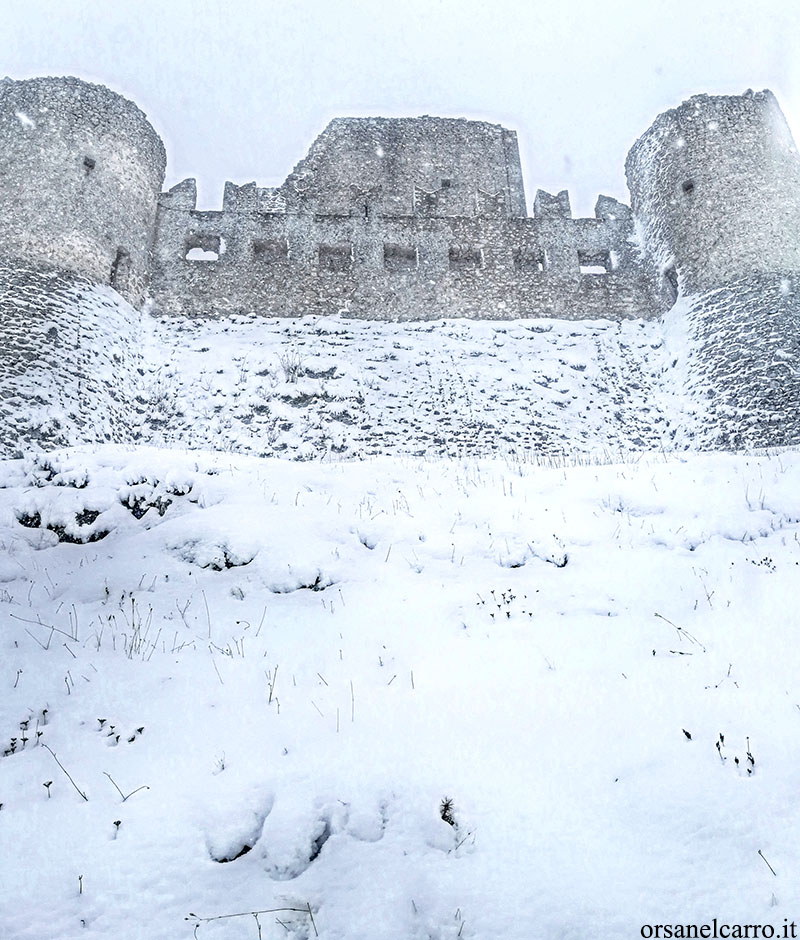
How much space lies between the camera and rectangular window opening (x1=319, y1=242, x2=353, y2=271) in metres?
17.8

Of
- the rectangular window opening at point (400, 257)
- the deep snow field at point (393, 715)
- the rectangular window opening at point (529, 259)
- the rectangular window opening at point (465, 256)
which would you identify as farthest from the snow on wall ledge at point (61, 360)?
the rectangular window opening at point (529, 259)

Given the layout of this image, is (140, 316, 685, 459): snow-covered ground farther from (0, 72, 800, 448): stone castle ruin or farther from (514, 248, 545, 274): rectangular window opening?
(514, 248, 545, 274): rectangular window opening

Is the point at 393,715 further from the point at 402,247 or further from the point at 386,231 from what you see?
the point at 386,231

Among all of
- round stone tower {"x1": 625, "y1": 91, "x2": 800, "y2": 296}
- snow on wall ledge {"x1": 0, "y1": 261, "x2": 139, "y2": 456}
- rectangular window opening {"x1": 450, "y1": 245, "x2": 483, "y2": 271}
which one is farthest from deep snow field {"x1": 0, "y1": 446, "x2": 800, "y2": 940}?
rectangular window opening {"x1": 450, "y1": 245, "x2": 483, "y2": 271}

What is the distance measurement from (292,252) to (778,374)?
11.4 meters

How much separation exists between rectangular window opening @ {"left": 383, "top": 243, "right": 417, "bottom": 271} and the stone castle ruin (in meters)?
0.06

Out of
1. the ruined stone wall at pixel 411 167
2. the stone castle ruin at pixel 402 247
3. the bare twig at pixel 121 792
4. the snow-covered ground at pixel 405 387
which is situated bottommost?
the bare twig at pixel 121 792

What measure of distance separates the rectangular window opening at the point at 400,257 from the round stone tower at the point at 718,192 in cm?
603

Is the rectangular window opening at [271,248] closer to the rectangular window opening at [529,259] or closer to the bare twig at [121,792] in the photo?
the rectangular window opening at [529,259]

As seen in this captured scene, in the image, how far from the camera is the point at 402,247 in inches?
714

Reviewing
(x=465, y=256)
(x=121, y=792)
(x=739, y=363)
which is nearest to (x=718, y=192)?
(x=739, y=363)

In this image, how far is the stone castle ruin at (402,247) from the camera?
14602 millimetres

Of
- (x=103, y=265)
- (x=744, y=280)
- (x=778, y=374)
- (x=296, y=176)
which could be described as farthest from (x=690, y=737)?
(x=296, y=176)

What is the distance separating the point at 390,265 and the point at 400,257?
579 mm
